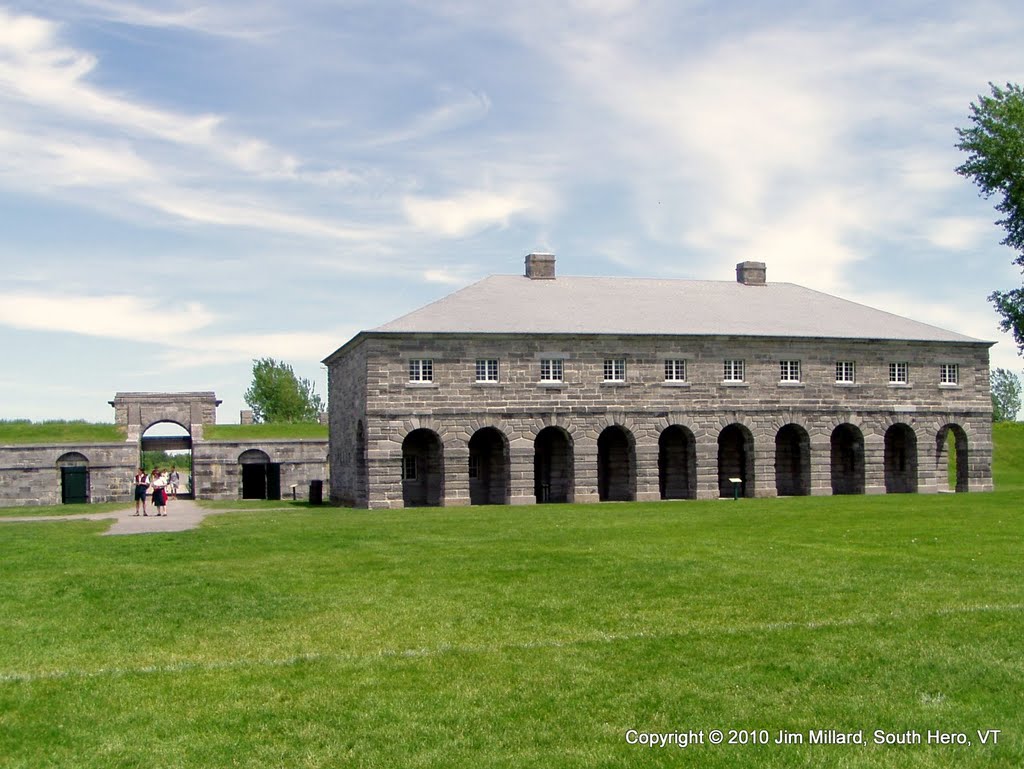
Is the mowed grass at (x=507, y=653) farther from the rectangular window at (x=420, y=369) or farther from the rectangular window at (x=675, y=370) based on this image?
the rectangular window at (x=675, y=370)

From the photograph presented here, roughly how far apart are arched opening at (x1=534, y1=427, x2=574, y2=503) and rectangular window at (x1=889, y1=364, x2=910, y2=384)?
12.6 m

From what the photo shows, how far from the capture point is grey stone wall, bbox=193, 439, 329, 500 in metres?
49.8

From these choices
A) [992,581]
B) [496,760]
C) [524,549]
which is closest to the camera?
[496,760]

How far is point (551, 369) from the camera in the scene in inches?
1500

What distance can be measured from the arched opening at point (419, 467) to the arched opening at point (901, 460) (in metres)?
17.7

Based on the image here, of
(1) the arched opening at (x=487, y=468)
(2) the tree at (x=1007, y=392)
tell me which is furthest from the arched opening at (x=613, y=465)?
(2) the tree at (x=1007, y=392)

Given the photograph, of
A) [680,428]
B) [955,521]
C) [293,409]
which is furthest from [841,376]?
[293,409]

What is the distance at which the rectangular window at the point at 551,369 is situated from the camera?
38.0 m

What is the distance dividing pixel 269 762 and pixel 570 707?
91.7 inches

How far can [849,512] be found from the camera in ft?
88.8

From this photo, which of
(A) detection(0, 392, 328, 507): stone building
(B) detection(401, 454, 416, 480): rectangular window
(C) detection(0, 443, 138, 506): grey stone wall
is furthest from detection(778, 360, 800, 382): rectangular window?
(C) detection(0, 443, 138, 506): grey stone wall

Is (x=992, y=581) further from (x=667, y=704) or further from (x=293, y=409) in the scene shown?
(x=293, y=409)

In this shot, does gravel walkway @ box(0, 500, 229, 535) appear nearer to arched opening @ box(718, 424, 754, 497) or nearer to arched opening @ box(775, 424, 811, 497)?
arched opening @ box(718, 424, 754, 497)

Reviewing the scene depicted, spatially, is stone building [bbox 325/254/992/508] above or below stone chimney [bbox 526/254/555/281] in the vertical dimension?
below
